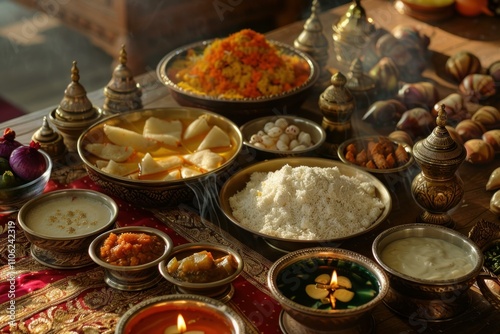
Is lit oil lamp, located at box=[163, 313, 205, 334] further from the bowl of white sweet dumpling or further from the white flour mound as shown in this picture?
the bowl of white sweet dumpling

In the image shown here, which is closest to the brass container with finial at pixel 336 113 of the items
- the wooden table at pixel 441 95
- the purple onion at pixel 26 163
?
the wooden table at pixel 441 95

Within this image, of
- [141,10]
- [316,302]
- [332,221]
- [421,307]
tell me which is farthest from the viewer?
[141,10]

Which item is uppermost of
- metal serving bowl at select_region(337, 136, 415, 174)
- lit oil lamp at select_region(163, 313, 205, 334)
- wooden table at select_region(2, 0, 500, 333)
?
lit oil lamp at select_region(163, 313, 205, 334)

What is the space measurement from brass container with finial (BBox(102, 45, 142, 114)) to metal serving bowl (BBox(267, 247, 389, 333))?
3.26 feet

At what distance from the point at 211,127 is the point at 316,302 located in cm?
91

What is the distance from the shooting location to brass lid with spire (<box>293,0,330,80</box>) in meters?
2.82

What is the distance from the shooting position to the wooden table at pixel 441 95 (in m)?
1.69

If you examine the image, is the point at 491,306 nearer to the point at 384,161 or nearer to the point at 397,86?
the point at 384,161

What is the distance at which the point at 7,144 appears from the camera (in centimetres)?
204

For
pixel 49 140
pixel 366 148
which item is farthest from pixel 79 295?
pixel 366 148

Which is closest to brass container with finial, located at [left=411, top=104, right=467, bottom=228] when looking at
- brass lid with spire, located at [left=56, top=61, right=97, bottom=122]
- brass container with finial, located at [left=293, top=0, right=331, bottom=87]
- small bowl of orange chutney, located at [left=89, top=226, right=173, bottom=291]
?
small bowl of orange chutney, located at [left=89, top=226, right=173, bottom=291]

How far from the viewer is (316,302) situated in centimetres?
157

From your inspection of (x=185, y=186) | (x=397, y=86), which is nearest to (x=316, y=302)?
(x=185, y=186)

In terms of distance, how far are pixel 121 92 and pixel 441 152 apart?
1.09m
